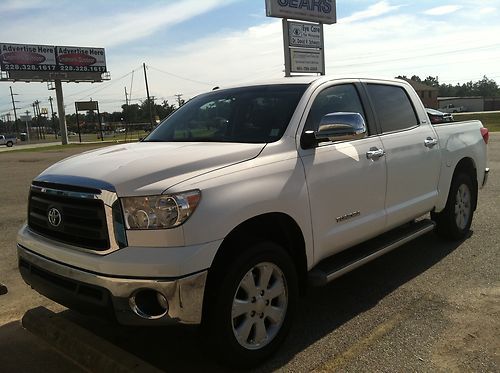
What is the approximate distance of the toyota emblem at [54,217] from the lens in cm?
322

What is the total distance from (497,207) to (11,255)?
689cm

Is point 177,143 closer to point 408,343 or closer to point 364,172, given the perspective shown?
point 364,172

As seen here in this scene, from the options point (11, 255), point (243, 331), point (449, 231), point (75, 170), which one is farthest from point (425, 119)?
point (11, 255)

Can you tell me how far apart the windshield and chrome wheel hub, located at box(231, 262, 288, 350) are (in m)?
0.99

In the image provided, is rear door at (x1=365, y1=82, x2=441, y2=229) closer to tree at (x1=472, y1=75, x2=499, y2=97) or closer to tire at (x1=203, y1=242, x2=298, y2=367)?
tire at (x1=203, y1=242, x2=298, y2=367)

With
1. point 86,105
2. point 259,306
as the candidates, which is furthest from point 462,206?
point 86,105

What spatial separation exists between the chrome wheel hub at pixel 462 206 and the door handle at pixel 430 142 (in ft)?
3.00

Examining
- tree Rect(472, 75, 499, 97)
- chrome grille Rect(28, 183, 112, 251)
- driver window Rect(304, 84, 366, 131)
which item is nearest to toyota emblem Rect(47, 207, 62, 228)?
chrome grille Rect(28, 183, 112, 251)

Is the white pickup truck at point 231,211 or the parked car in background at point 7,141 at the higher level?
the white pickup truck at point 231,211

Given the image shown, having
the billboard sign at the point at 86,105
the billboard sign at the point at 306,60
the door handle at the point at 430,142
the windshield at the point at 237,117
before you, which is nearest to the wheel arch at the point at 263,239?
the windshield at the point at 237,117

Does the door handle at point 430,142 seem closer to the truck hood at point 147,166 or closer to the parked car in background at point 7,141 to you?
the truck hood at point 147,166

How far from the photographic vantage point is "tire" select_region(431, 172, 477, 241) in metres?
5.78

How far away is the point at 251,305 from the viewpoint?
3229 mm

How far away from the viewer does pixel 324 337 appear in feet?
12.1
